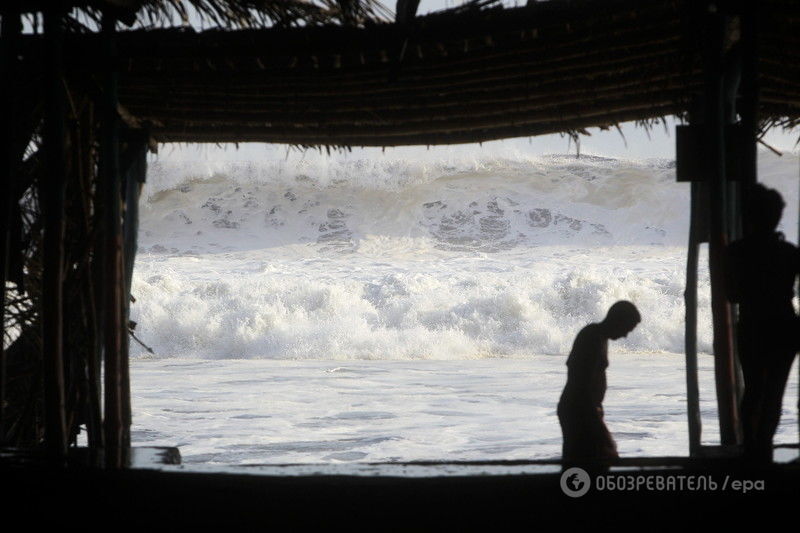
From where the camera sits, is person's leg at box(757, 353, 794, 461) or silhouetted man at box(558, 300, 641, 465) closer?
person's leg at box(757, 353, 794, 461)

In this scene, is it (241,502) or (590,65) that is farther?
(590,65)

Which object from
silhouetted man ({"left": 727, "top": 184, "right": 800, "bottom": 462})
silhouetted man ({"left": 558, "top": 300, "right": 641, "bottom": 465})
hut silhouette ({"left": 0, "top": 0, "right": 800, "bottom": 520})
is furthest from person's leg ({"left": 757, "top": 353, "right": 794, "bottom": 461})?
silhouetted man ({"left": 558, "top": 300, "right": 641, "bottom": 465})

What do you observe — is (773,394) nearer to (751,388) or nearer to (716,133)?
(751,388)

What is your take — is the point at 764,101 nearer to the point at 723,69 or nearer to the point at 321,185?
the point at 723,69

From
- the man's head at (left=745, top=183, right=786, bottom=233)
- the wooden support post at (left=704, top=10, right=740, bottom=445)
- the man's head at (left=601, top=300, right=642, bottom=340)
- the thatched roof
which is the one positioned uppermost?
the thatched roof

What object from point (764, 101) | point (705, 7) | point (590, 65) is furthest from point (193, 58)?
point (764, 101)

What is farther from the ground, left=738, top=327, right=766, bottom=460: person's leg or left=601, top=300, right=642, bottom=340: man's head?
left=601, top=300, right=642, bottom=340: man's head

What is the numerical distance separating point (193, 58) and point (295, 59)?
0.35 m

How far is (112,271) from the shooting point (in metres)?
3.21

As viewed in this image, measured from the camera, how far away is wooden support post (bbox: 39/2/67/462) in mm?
2785

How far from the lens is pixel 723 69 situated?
2.92m

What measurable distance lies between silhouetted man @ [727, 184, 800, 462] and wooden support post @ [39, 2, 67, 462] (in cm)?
205

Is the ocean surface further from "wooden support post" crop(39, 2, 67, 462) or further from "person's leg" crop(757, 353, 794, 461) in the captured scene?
"wooden support post" crop(39, 2, 67, 462)

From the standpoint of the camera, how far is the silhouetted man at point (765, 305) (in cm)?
234
